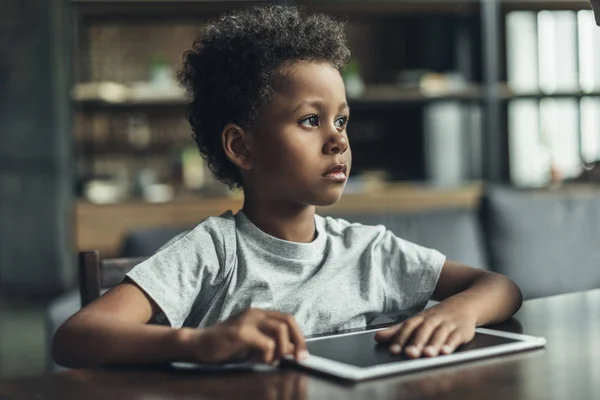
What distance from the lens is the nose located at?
915 millimetres

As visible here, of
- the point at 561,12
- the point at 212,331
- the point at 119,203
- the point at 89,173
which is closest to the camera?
the point at 212,331

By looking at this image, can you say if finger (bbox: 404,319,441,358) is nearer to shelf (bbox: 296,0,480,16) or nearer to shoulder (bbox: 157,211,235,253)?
shoulder (bbox: 157,211,235,253)

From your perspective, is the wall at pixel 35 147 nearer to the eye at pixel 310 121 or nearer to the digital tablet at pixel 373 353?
the eye at pixel 310 121

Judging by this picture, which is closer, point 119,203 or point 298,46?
point 298,46

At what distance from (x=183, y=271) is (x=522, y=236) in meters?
1.24

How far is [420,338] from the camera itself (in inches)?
28.1

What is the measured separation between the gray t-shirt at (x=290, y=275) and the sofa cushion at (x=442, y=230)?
0.80 metres

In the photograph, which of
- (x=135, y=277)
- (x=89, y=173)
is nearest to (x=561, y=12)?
(x=89, y=173)

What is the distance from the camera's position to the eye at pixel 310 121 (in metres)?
0.95

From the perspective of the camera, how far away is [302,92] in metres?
0.96

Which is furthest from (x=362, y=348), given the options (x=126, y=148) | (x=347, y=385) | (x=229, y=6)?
(x=126, y=148)

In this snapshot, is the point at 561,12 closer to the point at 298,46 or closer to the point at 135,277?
the point at 298,46


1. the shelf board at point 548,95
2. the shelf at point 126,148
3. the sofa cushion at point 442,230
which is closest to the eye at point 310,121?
the sofa cushion at point 442,230

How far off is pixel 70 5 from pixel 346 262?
11.4 feet
